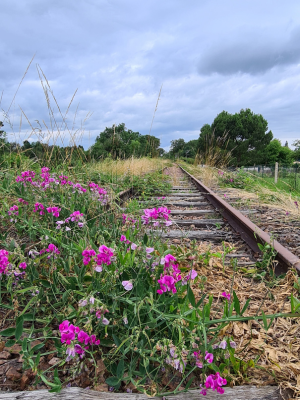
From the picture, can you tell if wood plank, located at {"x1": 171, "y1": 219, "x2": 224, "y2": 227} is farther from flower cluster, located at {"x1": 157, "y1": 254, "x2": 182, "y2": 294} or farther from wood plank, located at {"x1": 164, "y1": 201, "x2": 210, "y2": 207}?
flower cluster, located at {"x1": 157, "y1": 254, "x2": 182, "y2": 294}

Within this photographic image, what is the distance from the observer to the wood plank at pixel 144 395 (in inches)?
43.6

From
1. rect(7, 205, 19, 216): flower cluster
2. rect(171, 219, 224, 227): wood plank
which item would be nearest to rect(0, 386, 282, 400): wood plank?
rect(7, 205, 19, 216): flower cluster

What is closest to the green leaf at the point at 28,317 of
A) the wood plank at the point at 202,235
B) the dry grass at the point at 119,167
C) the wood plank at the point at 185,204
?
the wood plank at the point at 202,235

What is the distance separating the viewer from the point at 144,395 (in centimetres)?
116

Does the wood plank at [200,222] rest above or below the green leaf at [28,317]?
above

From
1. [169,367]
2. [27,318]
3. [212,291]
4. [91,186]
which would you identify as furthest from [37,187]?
[169,367]

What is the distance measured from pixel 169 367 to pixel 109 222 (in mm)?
1608

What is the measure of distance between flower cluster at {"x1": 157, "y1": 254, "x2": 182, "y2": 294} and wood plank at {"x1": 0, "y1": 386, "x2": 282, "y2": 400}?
1.40 ft

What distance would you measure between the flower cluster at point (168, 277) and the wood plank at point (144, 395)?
43cm

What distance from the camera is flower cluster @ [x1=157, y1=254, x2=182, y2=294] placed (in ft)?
4.22

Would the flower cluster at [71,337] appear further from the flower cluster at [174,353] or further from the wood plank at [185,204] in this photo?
the wood plank at [185,204]

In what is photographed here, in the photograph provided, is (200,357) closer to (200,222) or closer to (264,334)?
(264,334)

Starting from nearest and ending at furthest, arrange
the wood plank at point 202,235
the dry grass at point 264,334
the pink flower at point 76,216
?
the dry grass at point 264,334 < the pink flower at point 76,216 < the wood plank at point 202,235

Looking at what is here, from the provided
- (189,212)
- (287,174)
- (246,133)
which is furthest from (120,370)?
(246,133)
